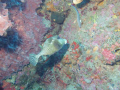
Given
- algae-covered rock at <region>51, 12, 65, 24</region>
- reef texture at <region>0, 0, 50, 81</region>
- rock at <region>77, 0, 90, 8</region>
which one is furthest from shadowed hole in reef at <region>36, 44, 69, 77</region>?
rock at <region>77, 0, 90, 8</region>

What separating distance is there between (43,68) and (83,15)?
10.9 ft

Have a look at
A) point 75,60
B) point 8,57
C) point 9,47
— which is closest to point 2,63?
point 8,57

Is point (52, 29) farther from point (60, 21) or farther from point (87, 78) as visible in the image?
point (87, 78)

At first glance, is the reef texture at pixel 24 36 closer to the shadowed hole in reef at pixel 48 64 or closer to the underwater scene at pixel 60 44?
the underwater scene at pixel 60 44

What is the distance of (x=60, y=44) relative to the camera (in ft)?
10.3

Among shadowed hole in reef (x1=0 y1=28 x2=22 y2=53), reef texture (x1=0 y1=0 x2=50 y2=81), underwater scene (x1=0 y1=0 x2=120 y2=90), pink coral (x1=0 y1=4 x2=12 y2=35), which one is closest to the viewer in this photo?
pink coral (x1=0 y1=4 x2=12 y2=35)

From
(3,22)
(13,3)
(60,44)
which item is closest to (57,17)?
(60,44)

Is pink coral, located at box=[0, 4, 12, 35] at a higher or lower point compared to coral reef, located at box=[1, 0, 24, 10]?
lower

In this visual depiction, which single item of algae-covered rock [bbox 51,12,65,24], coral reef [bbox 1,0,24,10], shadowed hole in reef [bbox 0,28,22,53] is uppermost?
coral reef [bbox 1,0,24,10]

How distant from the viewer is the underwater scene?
297 centimetres

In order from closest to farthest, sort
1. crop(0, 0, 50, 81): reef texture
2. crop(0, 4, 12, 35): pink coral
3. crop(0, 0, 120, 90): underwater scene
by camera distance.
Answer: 1. crop(0, 4, 12, 35): pink coral
2. crop(0, 0, 120, 90): underwater scene
3. crop(0, 0, 50, 81): reef texture

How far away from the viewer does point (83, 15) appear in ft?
12.6

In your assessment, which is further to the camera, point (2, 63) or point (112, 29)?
point (2, 63)

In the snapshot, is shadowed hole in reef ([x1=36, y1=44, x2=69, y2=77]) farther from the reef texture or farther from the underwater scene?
the reef texture
